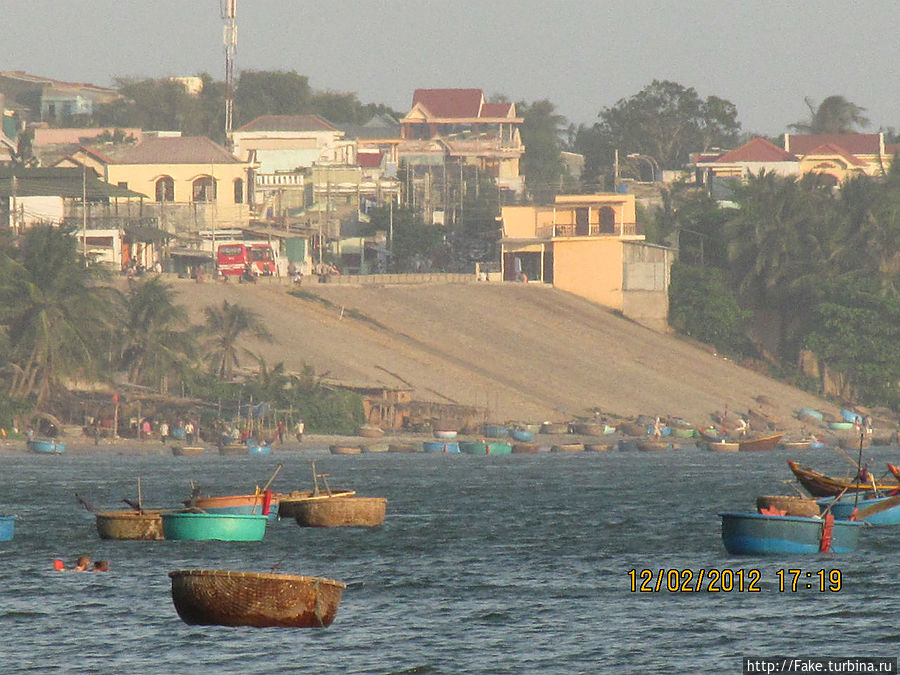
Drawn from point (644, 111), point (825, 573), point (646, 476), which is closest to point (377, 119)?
point (644, 111)

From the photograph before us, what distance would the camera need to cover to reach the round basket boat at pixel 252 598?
110 ft

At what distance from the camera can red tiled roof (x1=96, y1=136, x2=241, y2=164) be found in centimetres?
14138

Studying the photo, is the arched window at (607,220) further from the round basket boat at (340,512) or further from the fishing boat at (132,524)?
the fishing boat at (132,524)

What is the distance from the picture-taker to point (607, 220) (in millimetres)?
133000

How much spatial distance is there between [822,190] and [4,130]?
78.2 m

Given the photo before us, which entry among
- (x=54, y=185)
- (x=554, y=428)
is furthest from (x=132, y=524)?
(x=54, y=185)

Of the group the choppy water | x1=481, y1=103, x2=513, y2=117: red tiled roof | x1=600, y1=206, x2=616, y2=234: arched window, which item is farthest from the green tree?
the choppy water

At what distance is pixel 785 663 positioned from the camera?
3194 centimetres

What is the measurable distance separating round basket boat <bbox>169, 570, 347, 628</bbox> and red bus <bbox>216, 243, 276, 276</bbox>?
298 feet

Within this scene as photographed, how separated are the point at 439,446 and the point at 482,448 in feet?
8.41

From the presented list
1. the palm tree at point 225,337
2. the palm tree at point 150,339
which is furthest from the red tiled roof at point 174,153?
the palm tree at point 150,339

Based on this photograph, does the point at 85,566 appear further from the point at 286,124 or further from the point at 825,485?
the point at 286,124

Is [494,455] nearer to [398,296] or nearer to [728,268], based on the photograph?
[398,296]

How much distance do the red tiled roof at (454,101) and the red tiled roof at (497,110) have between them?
2.96ft
